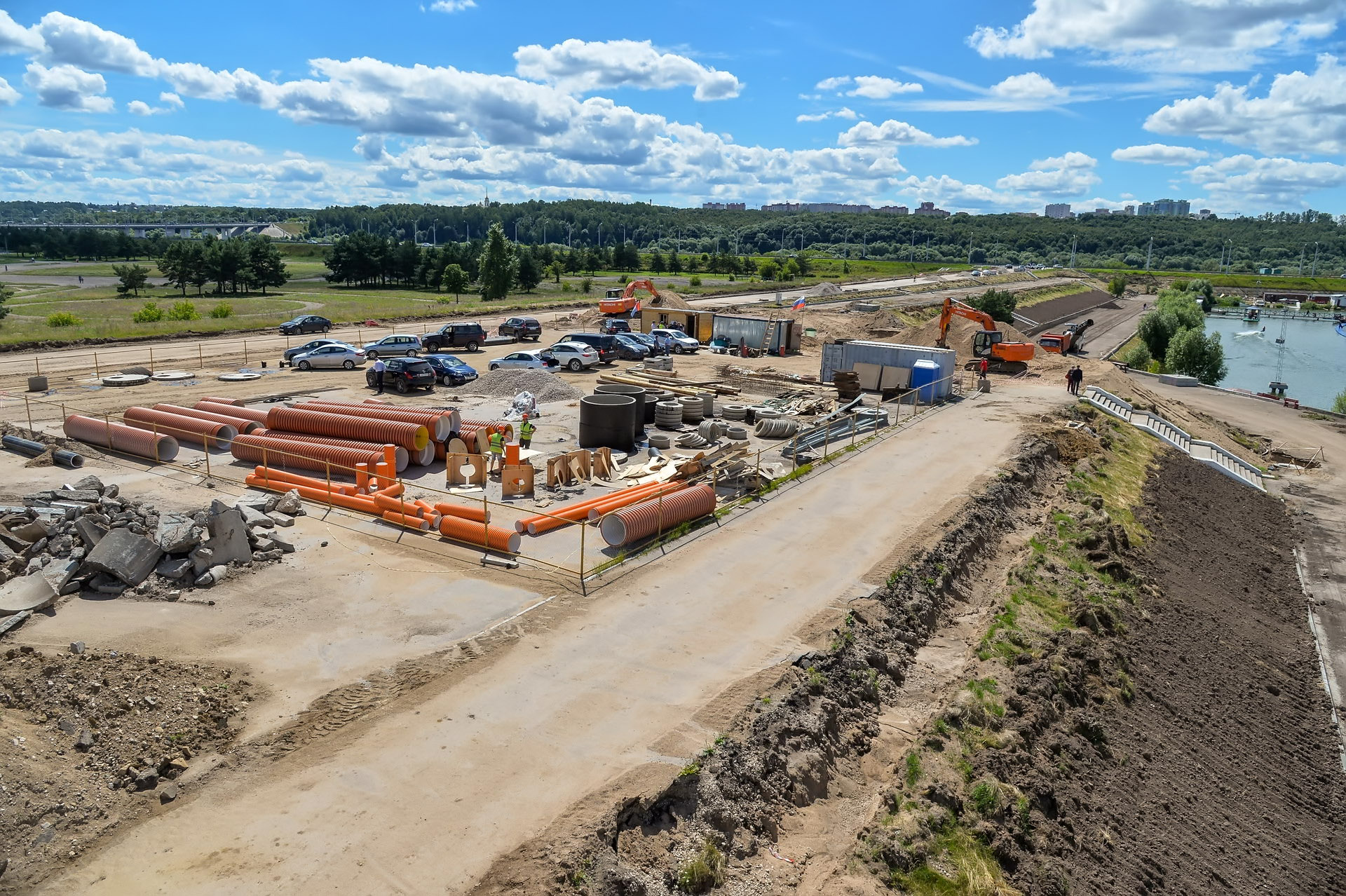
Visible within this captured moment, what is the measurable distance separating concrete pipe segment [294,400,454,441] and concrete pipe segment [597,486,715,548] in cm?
682

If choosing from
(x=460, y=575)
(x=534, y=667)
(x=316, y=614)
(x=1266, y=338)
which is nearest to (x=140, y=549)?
(x=316, y=614)

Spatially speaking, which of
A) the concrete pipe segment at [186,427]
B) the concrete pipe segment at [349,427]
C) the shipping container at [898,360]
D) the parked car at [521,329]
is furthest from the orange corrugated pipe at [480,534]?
the parked car at [521,329]

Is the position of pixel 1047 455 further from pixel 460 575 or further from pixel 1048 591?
pixel 460 575

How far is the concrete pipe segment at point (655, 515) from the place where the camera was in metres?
17.3

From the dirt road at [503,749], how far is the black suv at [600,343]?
2467 cm

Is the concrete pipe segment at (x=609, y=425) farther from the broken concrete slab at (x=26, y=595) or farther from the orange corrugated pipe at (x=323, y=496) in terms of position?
the broken concrete slab at (x=26, y=595)

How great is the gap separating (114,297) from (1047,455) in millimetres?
93271

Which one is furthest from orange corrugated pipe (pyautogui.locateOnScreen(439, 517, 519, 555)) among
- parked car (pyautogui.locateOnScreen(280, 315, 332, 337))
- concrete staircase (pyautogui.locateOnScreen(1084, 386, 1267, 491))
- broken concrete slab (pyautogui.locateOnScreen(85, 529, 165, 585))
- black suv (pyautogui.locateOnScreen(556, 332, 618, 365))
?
parked car (pyautogui.locateOnScreen(280, 315, 332, 337))

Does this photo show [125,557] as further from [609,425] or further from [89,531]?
[609,425]

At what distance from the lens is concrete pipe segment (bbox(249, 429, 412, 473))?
22.1m

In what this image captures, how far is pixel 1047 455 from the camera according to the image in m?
28.1

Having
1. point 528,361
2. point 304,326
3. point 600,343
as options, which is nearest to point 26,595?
point 528,361

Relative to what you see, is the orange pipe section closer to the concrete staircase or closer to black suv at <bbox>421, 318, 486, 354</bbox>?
black suv at <bbox>421, 318, 486, 354</bbox>

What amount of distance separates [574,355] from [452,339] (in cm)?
954
